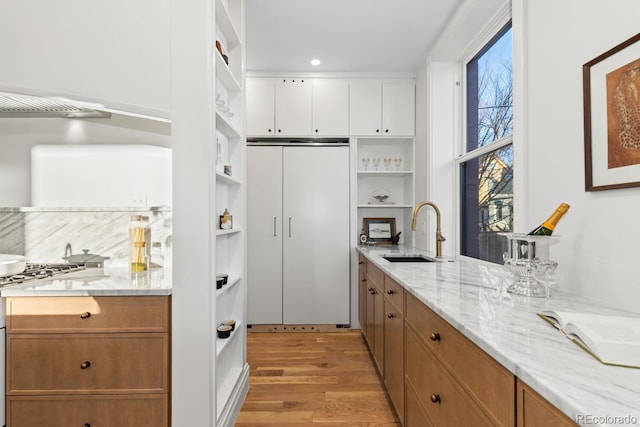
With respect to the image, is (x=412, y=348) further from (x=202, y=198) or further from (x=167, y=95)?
(x=167, y=95)

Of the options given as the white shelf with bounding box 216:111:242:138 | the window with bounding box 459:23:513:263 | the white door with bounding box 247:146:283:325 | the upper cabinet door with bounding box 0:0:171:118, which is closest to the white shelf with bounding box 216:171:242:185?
the white shelf with bounding box 216:111:242:138

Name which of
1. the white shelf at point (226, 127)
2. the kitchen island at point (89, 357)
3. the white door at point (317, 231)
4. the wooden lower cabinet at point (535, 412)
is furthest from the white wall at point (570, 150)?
the white door at point (317, 231)

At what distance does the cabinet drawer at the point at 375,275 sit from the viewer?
2.40 metres

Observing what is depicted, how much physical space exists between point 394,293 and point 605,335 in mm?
1218

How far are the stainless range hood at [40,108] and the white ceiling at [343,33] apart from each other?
54.2 inches

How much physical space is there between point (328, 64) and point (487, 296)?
2871 mm

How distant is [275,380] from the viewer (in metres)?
2.47

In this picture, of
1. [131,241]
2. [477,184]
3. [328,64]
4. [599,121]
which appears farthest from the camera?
[328,64]

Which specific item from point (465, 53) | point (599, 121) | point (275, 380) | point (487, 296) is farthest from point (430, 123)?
point (275, 380)

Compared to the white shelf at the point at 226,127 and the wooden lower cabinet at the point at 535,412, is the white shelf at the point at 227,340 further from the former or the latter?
the wooden lower cabinet at the point at 535,412

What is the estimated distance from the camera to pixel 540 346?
32.2 inches

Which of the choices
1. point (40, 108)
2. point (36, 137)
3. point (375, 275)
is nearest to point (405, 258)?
point (375, 275)

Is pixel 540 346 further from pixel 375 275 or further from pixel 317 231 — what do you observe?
pixel 317 231

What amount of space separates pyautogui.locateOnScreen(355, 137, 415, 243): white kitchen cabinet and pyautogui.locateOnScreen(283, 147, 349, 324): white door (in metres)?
0.39
